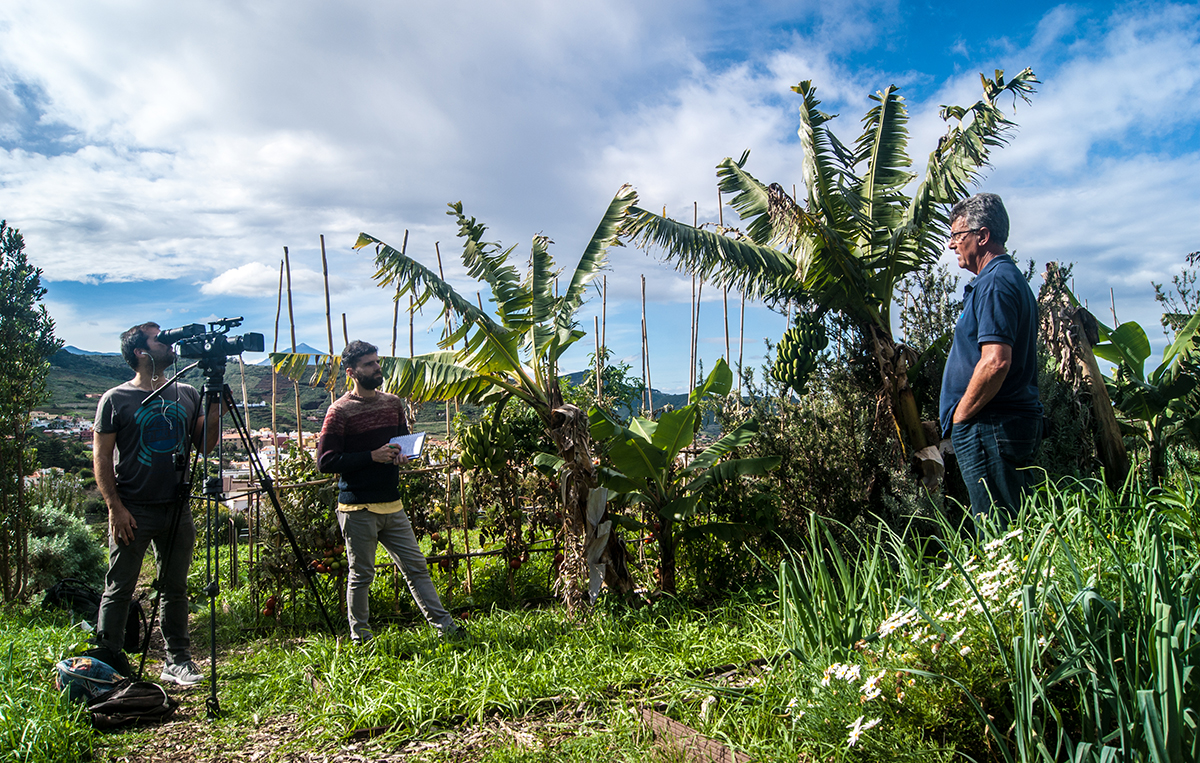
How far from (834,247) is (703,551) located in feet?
8.34

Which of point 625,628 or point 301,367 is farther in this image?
point 301,367

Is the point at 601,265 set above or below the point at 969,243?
above

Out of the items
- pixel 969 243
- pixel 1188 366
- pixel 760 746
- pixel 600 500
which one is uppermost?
pixel 969 243

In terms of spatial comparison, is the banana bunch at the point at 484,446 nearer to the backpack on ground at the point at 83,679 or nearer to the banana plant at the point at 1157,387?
the backpack on ground at the point at 83,679

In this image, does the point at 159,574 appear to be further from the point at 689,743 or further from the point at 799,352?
the point at 799,352

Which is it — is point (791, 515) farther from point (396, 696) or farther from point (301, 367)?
point (301, 367)

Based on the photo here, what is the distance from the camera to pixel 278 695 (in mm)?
3311

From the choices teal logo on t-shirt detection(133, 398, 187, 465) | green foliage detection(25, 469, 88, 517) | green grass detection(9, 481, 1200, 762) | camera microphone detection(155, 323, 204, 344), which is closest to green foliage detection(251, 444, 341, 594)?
green grass detection(9, 481, 1200, 762)

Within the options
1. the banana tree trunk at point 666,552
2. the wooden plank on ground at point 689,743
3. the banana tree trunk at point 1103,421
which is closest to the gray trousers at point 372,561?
the banana tree trunk at point 666,552

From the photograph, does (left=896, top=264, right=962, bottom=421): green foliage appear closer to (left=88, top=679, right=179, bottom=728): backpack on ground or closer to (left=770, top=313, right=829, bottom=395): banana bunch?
(left=770, top=313, right=829, bottom=395): banana bunch

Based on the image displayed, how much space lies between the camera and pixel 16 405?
555cm

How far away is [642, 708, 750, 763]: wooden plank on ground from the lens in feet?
6.84

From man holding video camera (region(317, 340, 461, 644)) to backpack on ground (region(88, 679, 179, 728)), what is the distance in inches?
39.8

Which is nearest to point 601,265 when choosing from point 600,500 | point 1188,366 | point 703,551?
point 600,500
